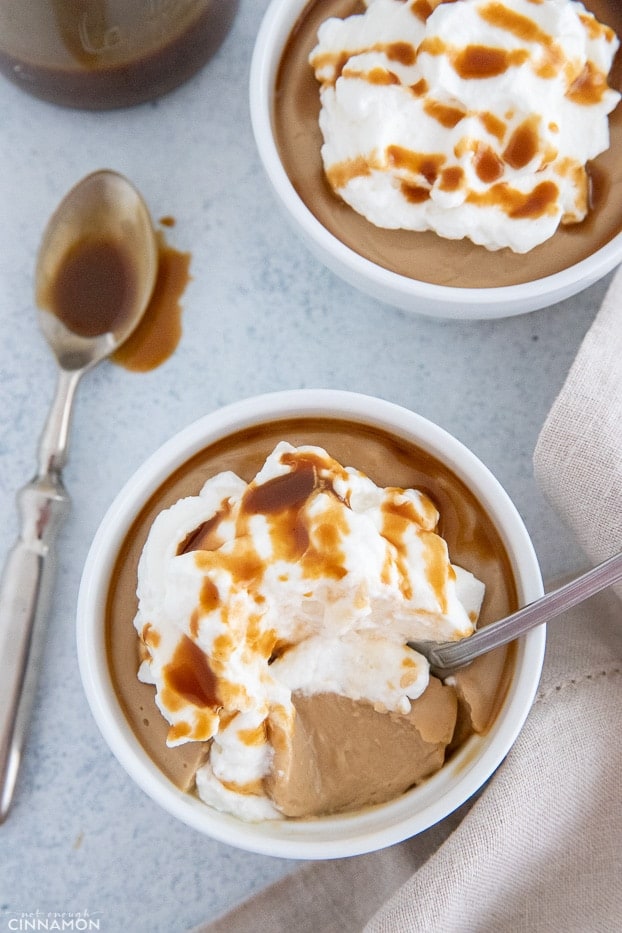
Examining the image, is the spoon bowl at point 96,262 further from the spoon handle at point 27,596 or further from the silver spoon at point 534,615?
the silver spoon at point 534,615

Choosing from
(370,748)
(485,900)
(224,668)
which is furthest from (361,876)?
(224,668)

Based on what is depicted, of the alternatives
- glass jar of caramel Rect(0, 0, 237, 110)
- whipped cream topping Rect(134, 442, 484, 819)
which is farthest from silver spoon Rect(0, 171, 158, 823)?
whipped cream topping Rect(134, 442, 484, 819)

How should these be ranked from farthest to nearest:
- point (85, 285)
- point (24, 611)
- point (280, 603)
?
point (85, 285) < point (24, 611) < point (280, 603)

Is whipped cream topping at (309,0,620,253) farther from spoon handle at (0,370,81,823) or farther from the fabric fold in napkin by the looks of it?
spoon handle at (0,370,81,823)

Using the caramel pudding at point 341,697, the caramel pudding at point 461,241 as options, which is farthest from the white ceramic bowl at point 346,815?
the caramel pudding at point 461,241

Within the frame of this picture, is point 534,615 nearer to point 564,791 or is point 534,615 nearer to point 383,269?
point 564,791

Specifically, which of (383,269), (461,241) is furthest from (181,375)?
(461,241)
